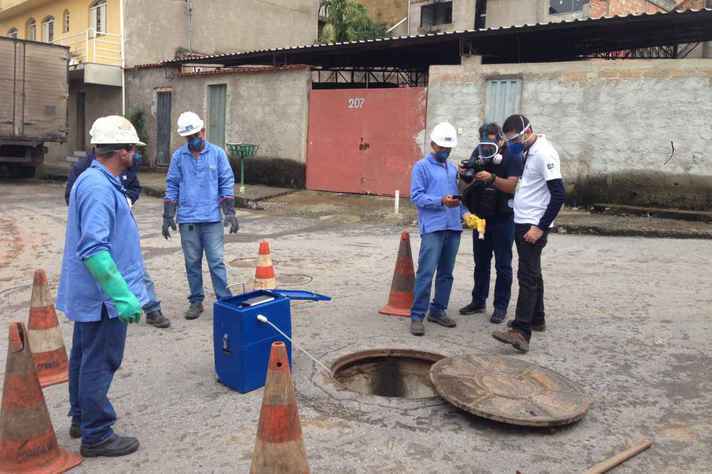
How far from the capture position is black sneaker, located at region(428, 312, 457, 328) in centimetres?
555

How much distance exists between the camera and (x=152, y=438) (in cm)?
348

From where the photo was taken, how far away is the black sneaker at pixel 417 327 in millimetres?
5285

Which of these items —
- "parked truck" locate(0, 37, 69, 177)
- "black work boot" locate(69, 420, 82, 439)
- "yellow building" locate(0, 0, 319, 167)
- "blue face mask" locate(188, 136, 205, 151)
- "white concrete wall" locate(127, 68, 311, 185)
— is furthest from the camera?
"yellow building" locate(0, 0, 319, 167)

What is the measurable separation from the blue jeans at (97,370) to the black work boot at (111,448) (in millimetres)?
24

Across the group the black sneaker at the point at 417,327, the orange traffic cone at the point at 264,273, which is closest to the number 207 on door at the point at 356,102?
the orange traffic cone at the point at 264,273

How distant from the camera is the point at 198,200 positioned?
567 cm

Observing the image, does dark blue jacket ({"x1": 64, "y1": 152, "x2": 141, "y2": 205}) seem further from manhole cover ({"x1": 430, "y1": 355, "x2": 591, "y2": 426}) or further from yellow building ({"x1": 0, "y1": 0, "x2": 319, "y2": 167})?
yellow building ({"x1": 0, "y1": 0, "x2": 319, "y2": 167})

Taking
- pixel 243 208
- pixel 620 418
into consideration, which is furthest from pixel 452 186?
pixel 243 208

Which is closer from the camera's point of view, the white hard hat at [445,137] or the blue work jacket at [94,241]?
the blue work jacket at [94,241]

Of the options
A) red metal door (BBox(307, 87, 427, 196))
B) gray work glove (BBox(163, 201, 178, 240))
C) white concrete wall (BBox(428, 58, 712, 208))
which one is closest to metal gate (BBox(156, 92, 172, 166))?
red metal door (BBox(307, 87, 427, 196))

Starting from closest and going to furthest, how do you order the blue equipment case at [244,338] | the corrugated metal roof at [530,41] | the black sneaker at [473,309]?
the blue equipment case at [244,338] → the black sneaker at [473,309] → the corrugated metal roof at [530,41]

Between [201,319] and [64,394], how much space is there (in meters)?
1.75

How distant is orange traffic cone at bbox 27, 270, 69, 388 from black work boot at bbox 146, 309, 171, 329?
1.10m

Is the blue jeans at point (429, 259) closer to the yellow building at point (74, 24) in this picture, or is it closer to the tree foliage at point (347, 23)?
the yellow building at point (74, 24)
